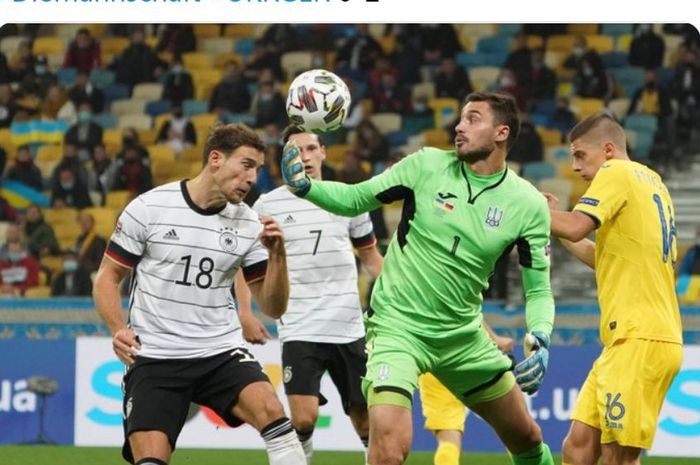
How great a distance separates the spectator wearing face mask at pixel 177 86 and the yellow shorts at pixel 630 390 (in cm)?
1238

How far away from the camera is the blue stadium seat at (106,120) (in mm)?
18669

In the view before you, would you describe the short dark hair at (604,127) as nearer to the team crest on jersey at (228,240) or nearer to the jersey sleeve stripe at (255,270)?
the jersey sleeve stripe at (255,270)

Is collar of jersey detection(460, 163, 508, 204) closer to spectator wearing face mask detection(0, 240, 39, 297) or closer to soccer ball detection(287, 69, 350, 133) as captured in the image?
soccer ball detection(287, 69, 350, 133)

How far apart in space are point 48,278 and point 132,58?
5.12 m

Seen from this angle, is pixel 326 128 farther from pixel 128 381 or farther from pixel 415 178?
pixel 128 381

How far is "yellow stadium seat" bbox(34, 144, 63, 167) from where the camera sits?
18094mm

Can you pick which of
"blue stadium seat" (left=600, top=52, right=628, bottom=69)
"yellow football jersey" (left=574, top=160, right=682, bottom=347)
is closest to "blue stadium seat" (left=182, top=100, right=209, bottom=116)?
"blue stadium seat" (left=600, top=52, right=628, bottom=69)

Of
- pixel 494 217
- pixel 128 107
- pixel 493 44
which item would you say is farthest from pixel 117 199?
pixel 494 217

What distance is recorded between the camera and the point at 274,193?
9.62 m

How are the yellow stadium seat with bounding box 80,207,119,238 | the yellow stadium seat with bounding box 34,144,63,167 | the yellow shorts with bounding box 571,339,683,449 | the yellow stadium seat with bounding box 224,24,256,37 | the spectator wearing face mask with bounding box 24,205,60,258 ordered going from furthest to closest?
the yellow stadium seat with bounding box 224,24,256,37, the yellow stadium seat with bounding box 34,144,63,167, the yellow stadium seat with bounding box 80,207,119,238, the spectator wearing face mask with bounding box 24,205,60,258, the yellow shorts with bounding box 571,339,683,449

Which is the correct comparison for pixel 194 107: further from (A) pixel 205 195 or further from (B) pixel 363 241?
(A) pixel 205 195

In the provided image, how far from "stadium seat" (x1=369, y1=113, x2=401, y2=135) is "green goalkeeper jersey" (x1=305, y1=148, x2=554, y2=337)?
1082 centimetres

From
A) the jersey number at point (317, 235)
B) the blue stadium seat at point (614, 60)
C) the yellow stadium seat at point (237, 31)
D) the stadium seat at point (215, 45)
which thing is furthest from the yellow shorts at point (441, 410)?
the yellow stadium seat at point (237, 31)

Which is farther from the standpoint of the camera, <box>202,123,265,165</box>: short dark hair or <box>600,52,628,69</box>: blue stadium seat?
<box>600,52,628,69</box>: blue stadium seat
